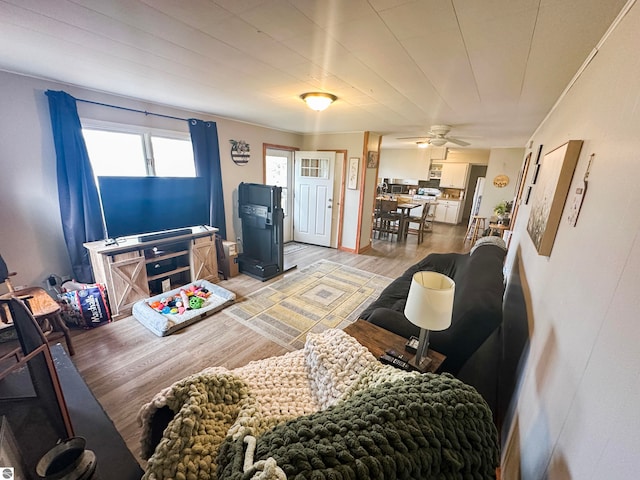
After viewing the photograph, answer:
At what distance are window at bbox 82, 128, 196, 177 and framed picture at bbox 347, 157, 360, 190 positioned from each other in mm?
2656

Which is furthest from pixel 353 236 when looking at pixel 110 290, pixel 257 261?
pixel 110 290

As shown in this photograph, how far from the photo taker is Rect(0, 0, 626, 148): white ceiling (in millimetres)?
1129

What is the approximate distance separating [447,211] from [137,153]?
320 inches

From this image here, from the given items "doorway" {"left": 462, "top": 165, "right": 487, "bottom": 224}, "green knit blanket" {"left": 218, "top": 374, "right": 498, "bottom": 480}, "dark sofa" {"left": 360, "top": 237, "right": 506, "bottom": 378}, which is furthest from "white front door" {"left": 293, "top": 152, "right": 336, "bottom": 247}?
"doorway" {"left": 462, "top": 165, "right": 487, "bottom": 224}

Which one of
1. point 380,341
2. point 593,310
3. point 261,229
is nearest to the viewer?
point 593,310

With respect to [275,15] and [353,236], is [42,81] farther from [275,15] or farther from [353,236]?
[353,236]

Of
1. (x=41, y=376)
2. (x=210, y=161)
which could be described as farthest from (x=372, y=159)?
(x=41, y=376)

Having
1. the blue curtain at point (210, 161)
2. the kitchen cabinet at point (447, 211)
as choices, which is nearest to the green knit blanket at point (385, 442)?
the blue curtain at point (210, 161)

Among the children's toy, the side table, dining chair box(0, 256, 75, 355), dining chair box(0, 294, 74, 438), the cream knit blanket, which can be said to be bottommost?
the children's toy

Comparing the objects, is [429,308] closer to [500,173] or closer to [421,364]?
[421,364]

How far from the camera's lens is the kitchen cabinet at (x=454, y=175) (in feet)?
25.2

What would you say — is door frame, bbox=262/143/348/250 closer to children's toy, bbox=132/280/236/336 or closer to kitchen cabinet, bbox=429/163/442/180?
children's toy, bbox=132/280/236/336

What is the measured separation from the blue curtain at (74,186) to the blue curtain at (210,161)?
1214 mm

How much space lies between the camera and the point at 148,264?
313cm
